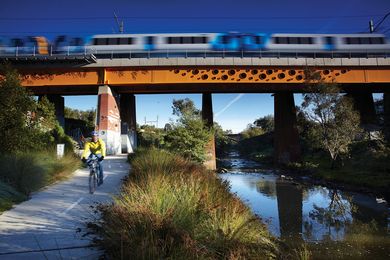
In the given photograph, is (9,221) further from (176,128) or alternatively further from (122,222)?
(176,128)

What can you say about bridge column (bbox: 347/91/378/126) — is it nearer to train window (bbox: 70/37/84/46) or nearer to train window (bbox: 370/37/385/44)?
train window (bbox: 370/37/385/44)

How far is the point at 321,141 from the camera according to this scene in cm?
2798

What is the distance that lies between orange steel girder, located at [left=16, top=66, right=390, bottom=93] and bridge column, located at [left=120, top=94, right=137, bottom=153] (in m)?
8.38

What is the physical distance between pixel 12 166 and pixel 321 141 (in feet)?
80.7

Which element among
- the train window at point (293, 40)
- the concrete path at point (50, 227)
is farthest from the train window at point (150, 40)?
the concrete path at point (50, 227)

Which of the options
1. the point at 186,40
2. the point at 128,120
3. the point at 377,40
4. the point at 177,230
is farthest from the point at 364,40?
the point at 177,230

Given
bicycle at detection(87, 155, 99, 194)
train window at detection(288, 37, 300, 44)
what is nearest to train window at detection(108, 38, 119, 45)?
train window at detection(288, 37, 300, 44)

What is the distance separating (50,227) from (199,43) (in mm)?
26366

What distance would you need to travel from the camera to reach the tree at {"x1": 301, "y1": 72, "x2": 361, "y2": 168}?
2638cm

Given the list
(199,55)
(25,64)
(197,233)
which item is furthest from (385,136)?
(25,64)

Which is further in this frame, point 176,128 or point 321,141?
point 321,141

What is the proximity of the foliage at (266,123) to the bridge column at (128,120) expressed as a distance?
47367 mm

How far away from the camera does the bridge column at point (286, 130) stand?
112 feet

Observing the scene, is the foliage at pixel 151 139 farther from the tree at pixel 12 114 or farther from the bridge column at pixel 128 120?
the tree at pixel 12 114
